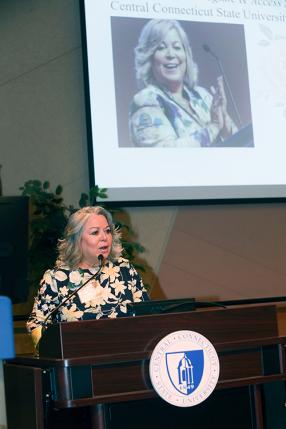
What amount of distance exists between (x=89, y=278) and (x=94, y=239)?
17 centimetres

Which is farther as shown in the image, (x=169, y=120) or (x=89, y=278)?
(x=169, y=120)

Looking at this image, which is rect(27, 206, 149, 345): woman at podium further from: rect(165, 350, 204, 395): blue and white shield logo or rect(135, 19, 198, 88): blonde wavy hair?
rect(135, 19, 198, 88): blonde wavy hair

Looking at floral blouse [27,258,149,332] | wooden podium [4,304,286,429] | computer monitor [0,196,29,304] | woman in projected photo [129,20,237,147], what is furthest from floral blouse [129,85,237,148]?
wooden podium [4,304,286,429]

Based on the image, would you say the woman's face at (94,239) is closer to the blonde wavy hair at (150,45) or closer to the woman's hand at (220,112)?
the blonde wavy hair at (150,45)

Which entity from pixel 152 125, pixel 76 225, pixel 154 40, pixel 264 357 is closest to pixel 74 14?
pixel 154 40

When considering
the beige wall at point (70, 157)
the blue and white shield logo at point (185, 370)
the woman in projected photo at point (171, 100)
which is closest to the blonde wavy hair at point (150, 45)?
the woman in projected photo at point (171, 100)

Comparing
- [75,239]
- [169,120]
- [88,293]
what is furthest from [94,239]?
[169,120]

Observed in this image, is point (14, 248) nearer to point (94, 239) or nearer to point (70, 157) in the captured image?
point (94, 239)

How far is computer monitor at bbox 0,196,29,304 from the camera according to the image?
11.3 ft

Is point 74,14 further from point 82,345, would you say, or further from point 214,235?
point 82,345

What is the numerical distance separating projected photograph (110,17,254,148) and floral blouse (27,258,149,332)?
1.51m

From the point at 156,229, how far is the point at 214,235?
381 millimetres

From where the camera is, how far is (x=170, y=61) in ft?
16.3

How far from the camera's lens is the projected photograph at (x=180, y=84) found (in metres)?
4.83
